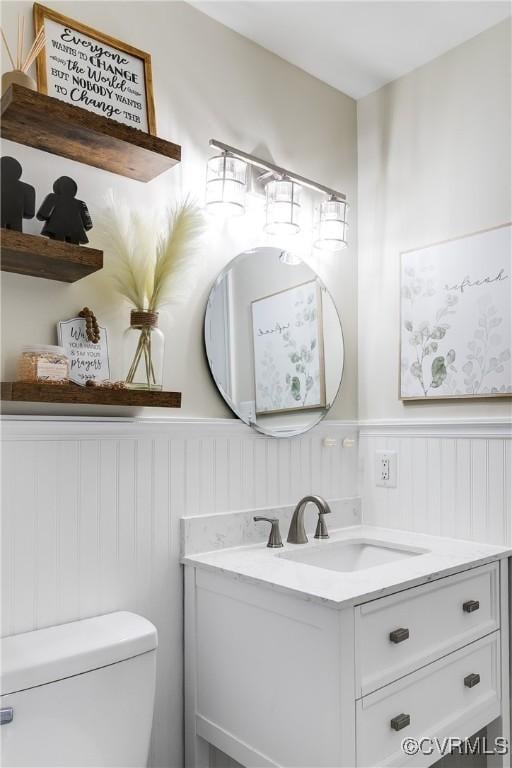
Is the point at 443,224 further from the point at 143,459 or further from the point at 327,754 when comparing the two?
the point at 327,754

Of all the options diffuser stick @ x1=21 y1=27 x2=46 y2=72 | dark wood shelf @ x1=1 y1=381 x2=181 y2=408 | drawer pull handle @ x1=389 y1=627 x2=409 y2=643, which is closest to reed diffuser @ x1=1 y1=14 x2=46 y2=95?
diffuser stick @ x1=21 y1=27 x2=46 y2=72

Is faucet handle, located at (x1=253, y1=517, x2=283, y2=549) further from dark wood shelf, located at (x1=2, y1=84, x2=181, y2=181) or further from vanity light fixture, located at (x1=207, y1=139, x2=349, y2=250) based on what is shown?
dark wood shelf, located at (x1=2, y1=84, x2=181, y2=181)

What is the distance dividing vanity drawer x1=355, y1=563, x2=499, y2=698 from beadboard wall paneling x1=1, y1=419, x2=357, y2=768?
0.58 m

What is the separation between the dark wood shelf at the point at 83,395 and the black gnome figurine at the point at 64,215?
347 millimetres

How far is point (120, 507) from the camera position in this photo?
1604 mm

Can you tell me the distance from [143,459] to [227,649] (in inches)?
20.9

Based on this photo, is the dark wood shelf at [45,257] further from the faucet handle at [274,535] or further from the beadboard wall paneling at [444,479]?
the beadboard wall paneling at [444,479]

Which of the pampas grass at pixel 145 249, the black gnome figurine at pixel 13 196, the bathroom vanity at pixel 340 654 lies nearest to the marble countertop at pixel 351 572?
the bathroom vanity at pixel 340 654

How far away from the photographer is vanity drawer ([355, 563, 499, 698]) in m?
1.38

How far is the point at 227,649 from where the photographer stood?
1.59m

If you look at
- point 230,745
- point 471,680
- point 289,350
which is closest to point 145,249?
point 289,350

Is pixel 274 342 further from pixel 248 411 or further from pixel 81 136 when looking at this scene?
pixel 81 136

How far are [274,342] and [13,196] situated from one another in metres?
0.93

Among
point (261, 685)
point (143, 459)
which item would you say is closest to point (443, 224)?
point (143, 459)
